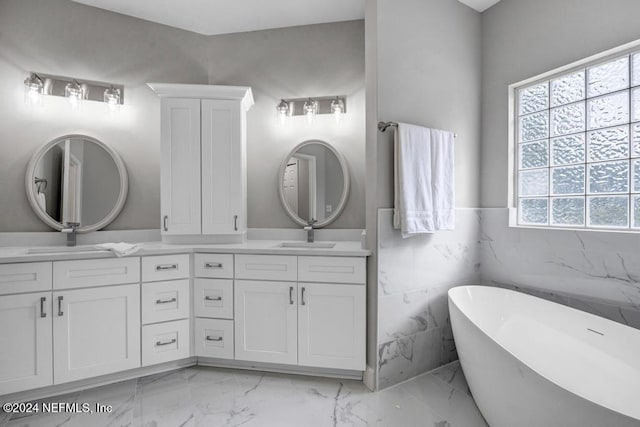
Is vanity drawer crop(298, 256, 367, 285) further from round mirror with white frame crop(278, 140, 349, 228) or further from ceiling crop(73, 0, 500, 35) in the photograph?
→ ceiling crop(73, 0, 500, 35)

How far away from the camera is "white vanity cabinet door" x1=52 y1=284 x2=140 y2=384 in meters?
1.89

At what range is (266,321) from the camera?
2.13 metres

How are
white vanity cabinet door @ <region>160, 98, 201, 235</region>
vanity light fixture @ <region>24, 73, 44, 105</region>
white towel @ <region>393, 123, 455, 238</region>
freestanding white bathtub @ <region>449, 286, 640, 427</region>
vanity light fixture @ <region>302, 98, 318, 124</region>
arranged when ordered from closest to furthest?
freestanding white bathtub @ <region>449, 286, 640, 427</region>, white towel @ <region>393, 123, 455, 238</region>, vanity light fixture @ <region>24, 73, 44, 105</region>, white vanity cabinet door @ <region>160, 98, 201, 235</region>, vanity light fixture @ <region>302, 98, 318, 124</region>

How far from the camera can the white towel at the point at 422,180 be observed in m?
1.98

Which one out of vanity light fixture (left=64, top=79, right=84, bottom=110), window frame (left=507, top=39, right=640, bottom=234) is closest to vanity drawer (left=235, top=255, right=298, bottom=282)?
window frame (left=507, top=39, right=640, bottom=234)

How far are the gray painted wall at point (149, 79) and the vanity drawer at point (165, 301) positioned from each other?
77 cm

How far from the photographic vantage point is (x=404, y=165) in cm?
198

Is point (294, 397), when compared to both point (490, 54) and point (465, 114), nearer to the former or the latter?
point (465, 114)

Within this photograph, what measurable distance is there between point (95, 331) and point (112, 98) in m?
1.78

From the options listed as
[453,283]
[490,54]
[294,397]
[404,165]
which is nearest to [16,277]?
[294,397]

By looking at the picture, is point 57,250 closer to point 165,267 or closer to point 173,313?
point 165,267

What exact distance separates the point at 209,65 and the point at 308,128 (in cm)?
111

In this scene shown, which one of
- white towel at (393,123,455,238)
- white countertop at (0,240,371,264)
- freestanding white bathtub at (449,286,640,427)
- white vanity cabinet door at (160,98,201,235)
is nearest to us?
freestanding white bathtub at (449,286,640,427)

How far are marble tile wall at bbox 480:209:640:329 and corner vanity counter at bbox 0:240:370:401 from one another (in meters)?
1.15
